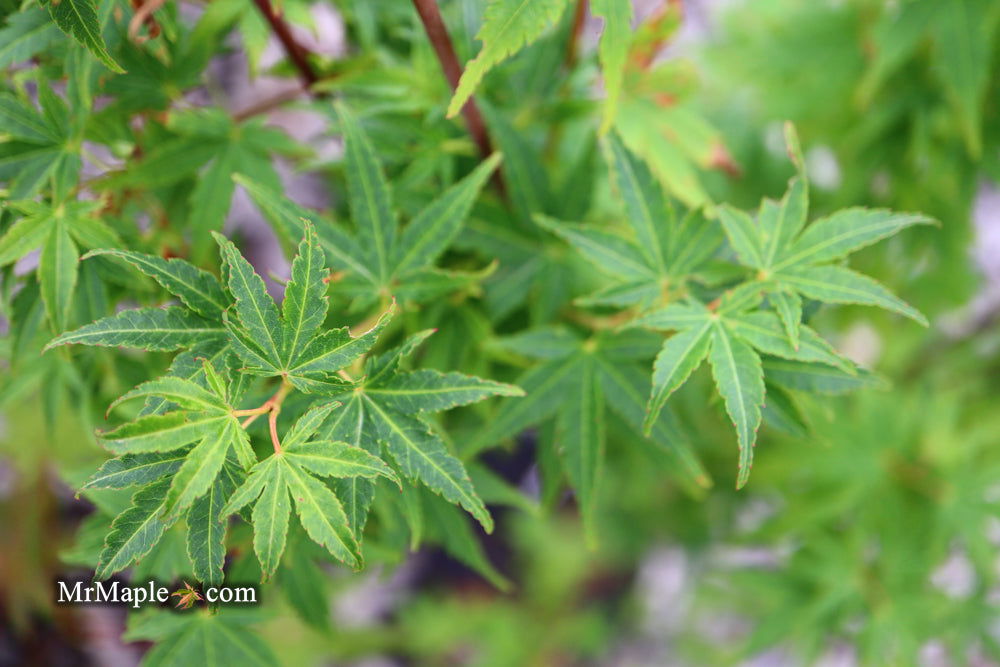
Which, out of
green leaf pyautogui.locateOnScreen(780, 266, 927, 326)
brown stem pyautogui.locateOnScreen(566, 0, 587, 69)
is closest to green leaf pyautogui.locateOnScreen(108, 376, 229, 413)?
green leaf pyautogui.locateOnScreen(780, 266, 927, 326)

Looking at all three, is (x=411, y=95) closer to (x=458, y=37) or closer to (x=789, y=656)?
(x=458, y=37)

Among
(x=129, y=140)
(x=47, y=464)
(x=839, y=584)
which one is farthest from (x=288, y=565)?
(x=47, y=464)

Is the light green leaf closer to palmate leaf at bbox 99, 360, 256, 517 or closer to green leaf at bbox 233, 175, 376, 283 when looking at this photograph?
palmate leaf at bbox 99, 360, 256, 517

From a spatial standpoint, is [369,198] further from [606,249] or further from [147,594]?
[147,594]

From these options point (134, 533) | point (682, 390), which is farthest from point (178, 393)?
point (682, 390)

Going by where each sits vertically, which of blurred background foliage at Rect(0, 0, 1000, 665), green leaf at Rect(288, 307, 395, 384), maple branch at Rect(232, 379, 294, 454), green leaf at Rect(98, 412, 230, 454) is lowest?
blurred background foliage at Rect(0, 0, 1000, 665)

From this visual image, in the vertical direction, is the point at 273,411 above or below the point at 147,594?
above

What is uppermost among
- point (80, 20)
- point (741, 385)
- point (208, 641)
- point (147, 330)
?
point (80, 20)
